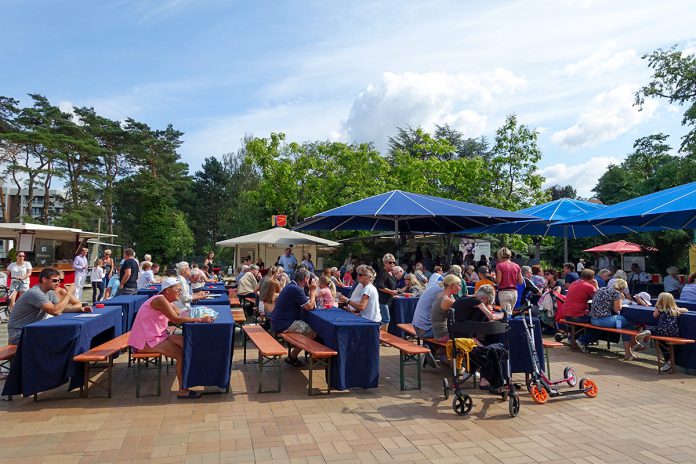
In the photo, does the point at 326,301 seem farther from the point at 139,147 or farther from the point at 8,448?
the point at 139,147

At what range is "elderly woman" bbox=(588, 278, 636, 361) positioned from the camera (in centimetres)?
816

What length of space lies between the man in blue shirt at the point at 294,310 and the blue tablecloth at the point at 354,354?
118 cm

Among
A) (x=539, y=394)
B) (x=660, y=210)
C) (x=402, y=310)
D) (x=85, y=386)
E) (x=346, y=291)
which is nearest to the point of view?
(x=539, y=394)

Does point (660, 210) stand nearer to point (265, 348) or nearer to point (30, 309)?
point (265, 348)

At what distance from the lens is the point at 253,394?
237 inches

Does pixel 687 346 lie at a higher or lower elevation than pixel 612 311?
lower

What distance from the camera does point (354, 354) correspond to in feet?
19.8

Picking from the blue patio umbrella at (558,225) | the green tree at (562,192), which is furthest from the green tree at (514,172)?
the green tree at (562,192)

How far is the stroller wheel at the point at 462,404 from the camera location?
207 inches

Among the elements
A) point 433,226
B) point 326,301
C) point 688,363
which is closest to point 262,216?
point 433,226

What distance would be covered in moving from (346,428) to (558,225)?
9.68m

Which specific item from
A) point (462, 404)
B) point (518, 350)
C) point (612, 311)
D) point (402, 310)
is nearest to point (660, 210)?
point (612, 311)

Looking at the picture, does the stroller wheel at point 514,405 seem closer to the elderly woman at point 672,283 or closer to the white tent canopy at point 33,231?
the elderly woman at point 672,283

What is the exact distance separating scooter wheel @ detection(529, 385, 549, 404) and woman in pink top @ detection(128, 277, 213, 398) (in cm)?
348
